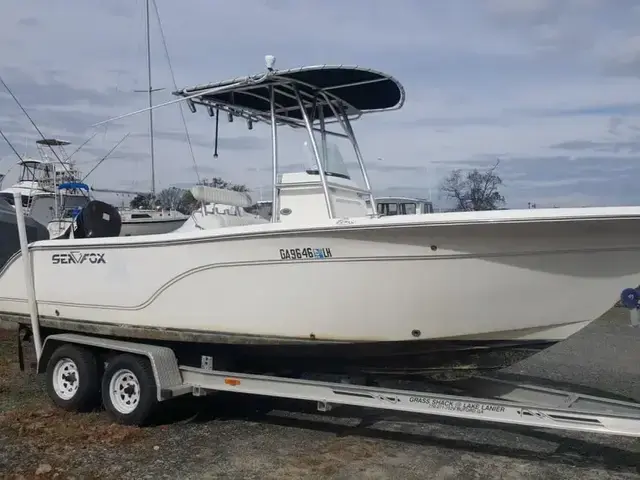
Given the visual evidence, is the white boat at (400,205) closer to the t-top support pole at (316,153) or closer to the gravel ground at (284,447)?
the t-top support pole at (316,153)

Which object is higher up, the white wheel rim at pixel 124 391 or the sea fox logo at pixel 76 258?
Result: the sea fox logo at pixel 76 258

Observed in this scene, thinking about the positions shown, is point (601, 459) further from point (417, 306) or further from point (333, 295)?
point (333, 295)

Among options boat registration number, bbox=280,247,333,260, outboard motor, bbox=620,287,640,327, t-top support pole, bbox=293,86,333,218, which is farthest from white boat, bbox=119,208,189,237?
outboard motor, bbox=620,287,640,327

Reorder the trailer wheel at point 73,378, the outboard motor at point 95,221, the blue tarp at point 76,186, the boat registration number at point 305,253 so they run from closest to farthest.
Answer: the boat registration number at point 305,253 → the trailer wheel at point 73,378 → the outboard motor at point 95,221 → the blue tarp at point 76,186

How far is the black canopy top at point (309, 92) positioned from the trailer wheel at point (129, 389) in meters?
2.43

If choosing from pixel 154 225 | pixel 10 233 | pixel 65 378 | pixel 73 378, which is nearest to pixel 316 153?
pixel 73 378

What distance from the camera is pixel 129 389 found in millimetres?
5977

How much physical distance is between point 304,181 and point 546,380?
143 inches

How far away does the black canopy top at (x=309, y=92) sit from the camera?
572 centimetres

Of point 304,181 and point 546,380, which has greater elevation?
point 304,181

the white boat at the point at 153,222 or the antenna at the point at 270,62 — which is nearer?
the antenna at the point at 270,62

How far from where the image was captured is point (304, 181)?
18.5 ft

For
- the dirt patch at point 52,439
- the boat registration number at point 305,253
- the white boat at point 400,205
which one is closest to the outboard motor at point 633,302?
the boat registration number at point 305,253

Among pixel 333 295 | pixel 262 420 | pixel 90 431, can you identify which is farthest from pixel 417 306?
pixel 90 431
